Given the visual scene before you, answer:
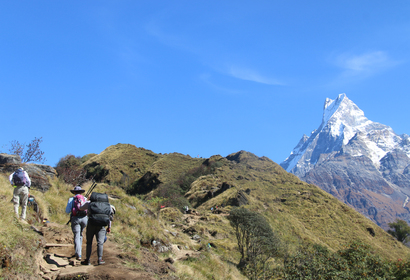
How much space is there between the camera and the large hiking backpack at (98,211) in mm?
6648

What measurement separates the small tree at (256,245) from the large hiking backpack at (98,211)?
1161cm

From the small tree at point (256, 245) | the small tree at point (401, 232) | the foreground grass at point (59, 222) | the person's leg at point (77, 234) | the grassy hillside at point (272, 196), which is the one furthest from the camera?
the small tree at point (401, 232)

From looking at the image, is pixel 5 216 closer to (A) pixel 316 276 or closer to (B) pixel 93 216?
(B) pixel 93 216

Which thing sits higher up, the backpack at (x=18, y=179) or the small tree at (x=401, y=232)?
the backpack at (x=18, y=179)

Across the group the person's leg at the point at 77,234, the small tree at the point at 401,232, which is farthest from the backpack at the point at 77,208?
the small tree at the point at 401,232

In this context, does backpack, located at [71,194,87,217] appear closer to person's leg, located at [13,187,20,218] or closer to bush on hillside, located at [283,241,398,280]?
person's leg, located at [13,187,20,218]

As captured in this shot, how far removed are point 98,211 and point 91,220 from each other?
0.26 metres

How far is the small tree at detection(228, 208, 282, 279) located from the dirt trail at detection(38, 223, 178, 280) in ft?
32.0

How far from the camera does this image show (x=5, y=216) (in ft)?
23.1

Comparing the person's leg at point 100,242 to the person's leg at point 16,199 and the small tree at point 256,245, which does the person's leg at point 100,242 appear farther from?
the small tree at point 256,245

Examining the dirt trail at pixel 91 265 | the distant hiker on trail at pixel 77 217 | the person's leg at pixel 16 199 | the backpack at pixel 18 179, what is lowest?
the dirt trail at pixel 91 265

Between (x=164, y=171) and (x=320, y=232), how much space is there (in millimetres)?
37307

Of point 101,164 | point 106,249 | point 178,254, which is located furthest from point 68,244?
point 101,164

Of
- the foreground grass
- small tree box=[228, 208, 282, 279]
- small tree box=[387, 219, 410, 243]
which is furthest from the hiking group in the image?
small tree box=[387, 219, 410, 243]
